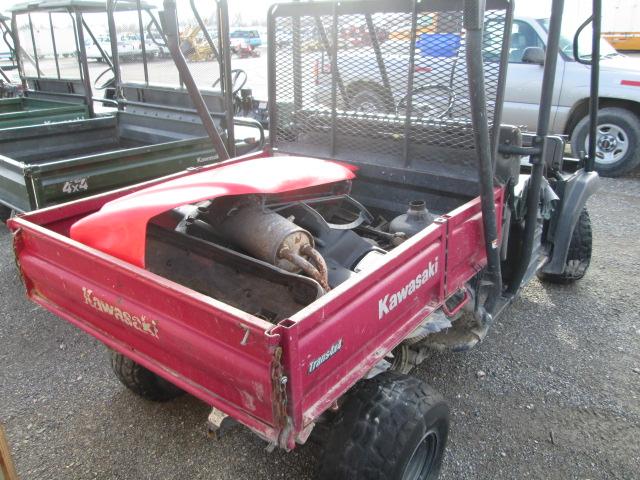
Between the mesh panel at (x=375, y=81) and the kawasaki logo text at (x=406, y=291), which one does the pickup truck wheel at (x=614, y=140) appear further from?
the kawasaki logo text at (x=406, y=291)

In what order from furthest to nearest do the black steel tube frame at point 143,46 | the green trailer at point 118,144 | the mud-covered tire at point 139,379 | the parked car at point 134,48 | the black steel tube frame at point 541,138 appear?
the parked car at point 134,48
the black steel tube frame at point 143,46
the green trailer at point 118,144
the mud-covered tire at point 139,379
the black steel tube frame at point 541,138

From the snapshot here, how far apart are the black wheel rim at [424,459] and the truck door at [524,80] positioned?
541 centimetres

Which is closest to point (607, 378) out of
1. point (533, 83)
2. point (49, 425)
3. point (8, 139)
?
point (49, 425)

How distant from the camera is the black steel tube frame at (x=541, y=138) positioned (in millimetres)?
2420

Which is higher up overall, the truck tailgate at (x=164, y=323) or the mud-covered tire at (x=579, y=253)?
the truck tailgate at (x=164, y=323)

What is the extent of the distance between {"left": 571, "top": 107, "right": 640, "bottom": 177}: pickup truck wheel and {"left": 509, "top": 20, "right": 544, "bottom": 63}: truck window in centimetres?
109

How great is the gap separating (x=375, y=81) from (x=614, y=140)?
490 centimetres

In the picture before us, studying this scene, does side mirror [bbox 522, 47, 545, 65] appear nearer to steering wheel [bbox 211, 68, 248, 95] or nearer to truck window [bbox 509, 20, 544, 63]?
truck window [bbox 509, 20, 544, 63]

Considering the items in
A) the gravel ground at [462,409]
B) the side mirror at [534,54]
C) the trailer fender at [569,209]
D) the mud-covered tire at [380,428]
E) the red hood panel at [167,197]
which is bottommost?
the gravel ground at [462,409]

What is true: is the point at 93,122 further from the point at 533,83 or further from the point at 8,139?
the point at 533,83

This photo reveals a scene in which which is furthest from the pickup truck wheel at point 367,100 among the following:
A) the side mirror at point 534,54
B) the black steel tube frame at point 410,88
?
the side mirror at point 534,54

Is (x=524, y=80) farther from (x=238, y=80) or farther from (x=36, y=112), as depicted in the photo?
(x=36, y=112)

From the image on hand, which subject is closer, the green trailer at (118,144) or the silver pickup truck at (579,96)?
the green trailer at (118,144)

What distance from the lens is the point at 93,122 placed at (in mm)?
5473
